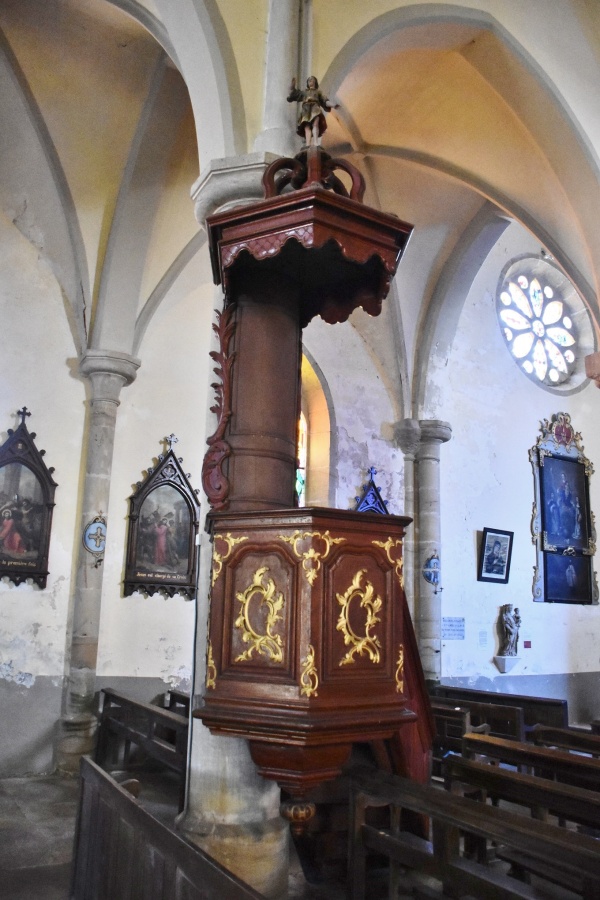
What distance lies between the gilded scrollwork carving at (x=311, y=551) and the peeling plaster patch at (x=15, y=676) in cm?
485

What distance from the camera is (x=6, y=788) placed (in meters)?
6.22

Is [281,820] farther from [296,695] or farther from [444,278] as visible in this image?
[444,278]

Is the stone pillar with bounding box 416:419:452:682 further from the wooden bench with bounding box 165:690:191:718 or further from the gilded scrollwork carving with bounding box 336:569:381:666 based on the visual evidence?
the gilded scrollwork carving with bounding box 336:569:381:666

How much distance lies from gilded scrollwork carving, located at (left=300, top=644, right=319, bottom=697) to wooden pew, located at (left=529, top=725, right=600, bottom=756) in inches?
129

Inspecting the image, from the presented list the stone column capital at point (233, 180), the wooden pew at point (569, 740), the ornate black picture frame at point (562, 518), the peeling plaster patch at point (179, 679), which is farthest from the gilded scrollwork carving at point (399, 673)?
the ornate black picture frame at point (562, 518)

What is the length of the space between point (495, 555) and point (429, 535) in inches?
A: 72.4

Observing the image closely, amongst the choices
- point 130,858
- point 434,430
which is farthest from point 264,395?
point 434,430

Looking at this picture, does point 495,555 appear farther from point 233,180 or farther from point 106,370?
point 233,180

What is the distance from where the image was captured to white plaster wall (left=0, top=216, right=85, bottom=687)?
22.7ft

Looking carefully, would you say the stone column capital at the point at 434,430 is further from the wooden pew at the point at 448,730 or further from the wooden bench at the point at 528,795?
the wooden bench at the point at 528,795

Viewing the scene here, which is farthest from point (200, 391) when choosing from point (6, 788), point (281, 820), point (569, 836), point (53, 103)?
point (569, 836)

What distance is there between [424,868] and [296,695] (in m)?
1.04

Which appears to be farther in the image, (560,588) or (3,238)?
(560,588)

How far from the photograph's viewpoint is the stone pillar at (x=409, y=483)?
9.43 meters
